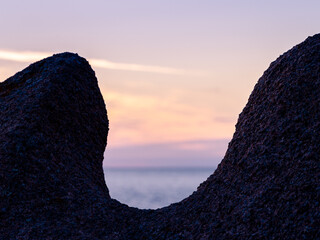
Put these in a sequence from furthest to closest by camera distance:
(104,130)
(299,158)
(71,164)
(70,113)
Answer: (104,130) < (70,113) < (71,164) < (299,158)

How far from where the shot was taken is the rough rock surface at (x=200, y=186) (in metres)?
12.1

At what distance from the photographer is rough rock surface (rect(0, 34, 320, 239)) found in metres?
12.1

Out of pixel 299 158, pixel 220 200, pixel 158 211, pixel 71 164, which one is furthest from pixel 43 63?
pixel 299 158

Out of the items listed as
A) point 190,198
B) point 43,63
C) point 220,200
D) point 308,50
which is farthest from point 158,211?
point 43,63

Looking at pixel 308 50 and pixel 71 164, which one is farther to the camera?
pixel 71 164

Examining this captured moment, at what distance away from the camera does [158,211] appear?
14.6 meters

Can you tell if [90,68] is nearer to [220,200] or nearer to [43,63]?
[43,63]

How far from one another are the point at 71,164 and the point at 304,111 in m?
7.44

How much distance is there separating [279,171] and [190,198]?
2.85 m

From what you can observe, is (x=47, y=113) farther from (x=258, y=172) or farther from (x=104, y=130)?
(x=258, y=172)

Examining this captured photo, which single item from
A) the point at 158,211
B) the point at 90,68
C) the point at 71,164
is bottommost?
the point at 158,211

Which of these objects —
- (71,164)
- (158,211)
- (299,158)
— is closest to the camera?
(299,158)

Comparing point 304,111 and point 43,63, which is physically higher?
point 43,63

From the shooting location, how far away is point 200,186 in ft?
48.0
